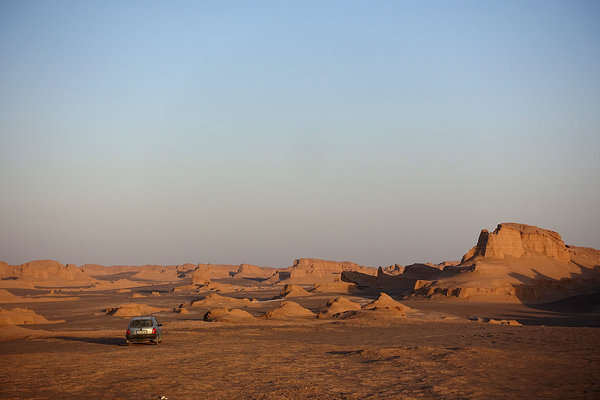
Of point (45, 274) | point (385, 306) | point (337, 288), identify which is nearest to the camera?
point (385, 306)

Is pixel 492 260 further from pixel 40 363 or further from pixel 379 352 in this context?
pixel 40 363

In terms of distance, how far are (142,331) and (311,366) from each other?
9.67 meters

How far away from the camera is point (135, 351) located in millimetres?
Answer: 25734

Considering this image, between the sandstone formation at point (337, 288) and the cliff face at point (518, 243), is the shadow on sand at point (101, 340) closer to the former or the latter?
the sandstone formation at point (337, 288)

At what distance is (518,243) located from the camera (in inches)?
3393

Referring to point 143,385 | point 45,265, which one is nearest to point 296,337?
point 143,385

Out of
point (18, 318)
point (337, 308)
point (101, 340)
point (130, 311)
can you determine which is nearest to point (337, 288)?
point (337, 308)

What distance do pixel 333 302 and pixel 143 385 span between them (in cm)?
4188

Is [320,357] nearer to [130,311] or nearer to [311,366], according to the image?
[311,366]

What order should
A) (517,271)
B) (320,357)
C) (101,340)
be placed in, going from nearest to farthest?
(320,357) → (101,340) → (517,271)

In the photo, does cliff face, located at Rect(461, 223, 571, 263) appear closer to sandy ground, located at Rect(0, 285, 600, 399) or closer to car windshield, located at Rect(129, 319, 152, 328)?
sandy ground, located at Rect(0, 285, 600, 399)

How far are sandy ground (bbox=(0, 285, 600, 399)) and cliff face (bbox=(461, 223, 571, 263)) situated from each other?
167 ft

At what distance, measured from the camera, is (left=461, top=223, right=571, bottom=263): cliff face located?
84.5m

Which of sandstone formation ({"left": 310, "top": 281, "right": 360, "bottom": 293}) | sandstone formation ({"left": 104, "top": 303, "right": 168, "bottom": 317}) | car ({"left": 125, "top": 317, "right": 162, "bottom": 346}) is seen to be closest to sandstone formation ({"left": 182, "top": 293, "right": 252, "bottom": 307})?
sandstone formation ({"left": 104, "top": 303, "right": 168, "bottom": 317})
